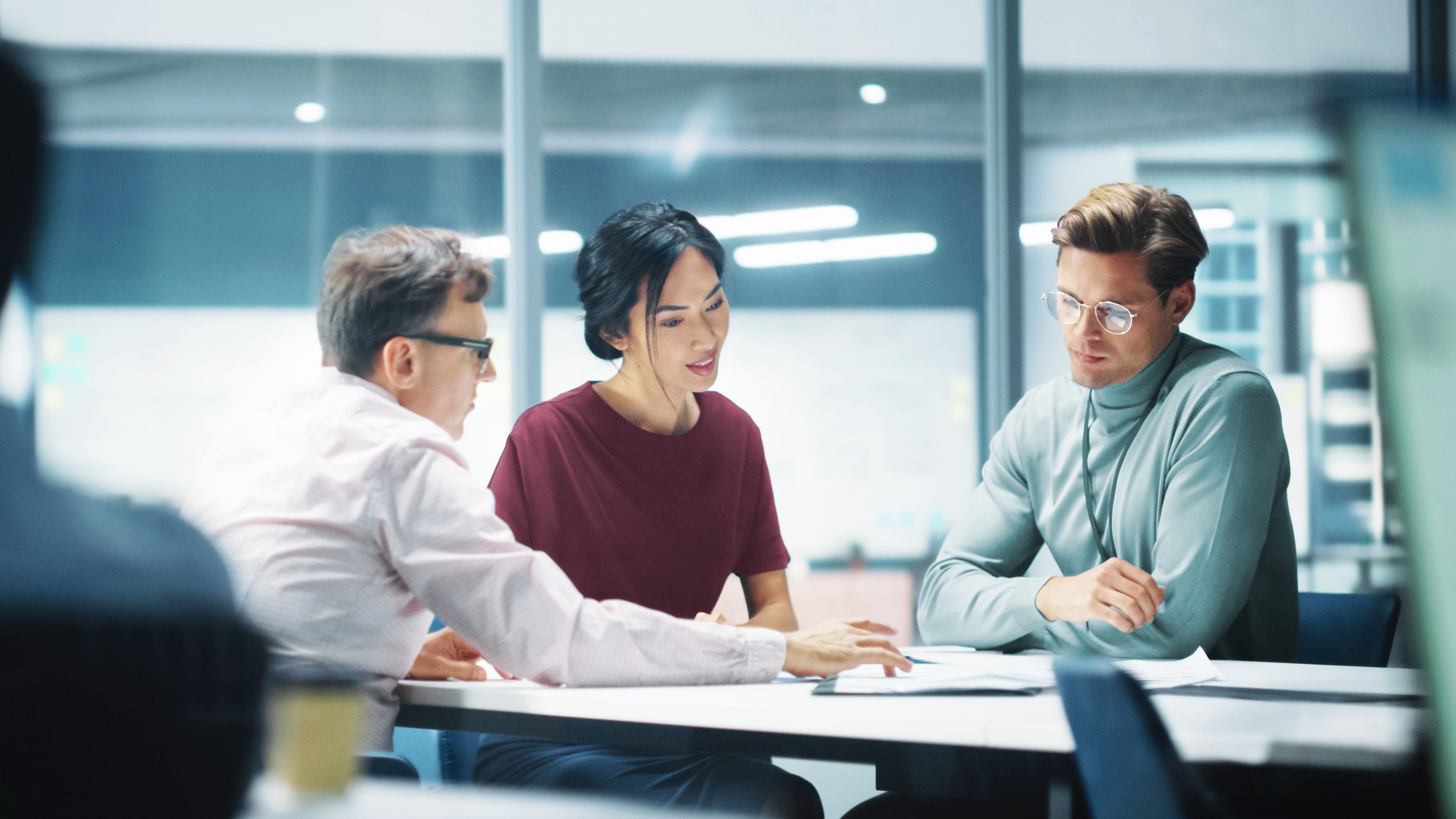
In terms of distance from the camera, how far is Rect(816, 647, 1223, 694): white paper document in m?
1.36

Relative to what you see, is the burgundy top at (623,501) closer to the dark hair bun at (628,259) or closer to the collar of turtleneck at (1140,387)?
the dark hair bun at (628,259)

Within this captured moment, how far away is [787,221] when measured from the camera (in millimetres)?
4395

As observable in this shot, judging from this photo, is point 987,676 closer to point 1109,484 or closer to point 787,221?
point 1109,484

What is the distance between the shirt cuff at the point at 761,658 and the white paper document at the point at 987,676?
0.07 metres

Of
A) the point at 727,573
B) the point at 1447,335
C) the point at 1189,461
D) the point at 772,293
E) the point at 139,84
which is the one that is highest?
the point at 139,84

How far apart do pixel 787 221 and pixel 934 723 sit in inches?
133

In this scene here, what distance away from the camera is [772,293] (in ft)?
14.2

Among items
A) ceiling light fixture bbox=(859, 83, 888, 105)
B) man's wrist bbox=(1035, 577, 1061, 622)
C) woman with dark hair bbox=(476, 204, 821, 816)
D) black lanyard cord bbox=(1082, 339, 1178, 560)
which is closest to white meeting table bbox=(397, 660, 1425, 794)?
man's wrist bbox=(1035, 577, 1061, 622)

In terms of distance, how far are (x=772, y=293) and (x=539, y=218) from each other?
3.60 feet

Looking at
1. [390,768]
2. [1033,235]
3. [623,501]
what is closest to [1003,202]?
[1033,235]

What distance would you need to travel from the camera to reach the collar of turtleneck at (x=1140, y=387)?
1884mm

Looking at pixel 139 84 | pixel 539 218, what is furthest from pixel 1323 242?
pixel 139 84

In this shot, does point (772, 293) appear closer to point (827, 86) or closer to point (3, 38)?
point (827, 86)

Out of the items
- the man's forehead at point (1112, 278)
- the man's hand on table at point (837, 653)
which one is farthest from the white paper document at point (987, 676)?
the man's forehead at point (1112, 278)
